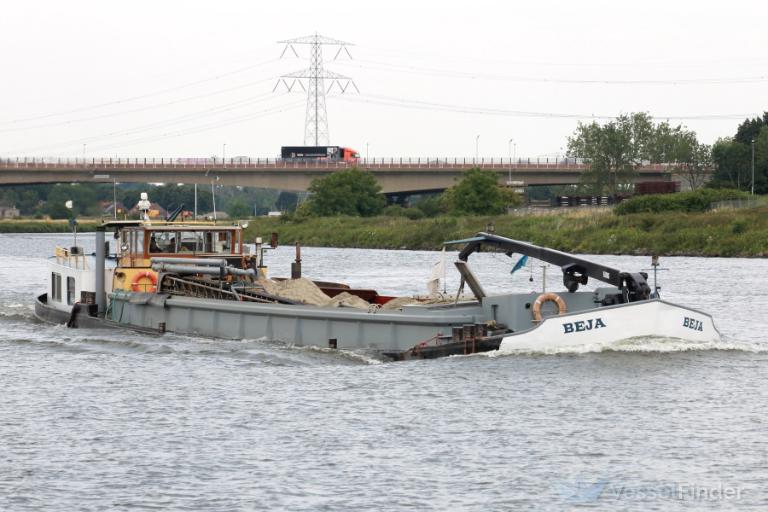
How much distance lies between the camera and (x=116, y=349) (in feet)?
113

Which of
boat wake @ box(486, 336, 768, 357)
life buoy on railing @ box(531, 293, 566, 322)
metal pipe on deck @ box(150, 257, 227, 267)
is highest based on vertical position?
metal pipe on deck @ box(150, 257, 227, 267)

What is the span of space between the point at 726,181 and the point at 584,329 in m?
102

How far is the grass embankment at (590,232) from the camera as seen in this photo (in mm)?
85125

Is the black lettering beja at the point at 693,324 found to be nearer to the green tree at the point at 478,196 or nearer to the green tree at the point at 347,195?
the green tree at the point at 478,196

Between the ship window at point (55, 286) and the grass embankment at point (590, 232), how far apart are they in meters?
50.5

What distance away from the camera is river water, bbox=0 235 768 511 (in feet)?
63.8

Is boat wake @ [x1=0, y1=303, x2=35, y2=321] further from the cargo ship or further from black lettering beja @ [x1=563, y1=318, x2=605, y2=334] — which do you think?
black lettering beja @ [x1=563, y1=318, x2=605, y2=334]

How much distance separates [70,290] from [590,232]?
2307 inches

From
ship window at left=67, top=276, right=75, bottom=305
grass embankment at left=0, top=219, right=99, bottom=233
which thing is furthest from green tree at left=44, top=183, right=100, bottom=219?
ship window at left=67, top=276, right=75, bottom=305

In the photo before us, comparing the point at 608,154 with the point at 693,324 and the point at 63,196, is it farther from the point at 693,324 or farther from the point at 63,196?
the point at 693,324

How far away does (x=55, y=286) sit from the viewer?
4222 cm

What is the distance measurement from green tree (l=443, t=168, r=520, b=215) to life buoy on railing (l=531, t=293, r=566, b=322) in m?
89.0

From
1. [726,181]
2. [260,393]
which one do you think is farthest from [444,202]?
[260,393]

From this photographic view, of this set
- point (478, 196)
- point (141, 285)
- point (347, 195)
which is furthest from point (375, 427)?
point (347, 195)
